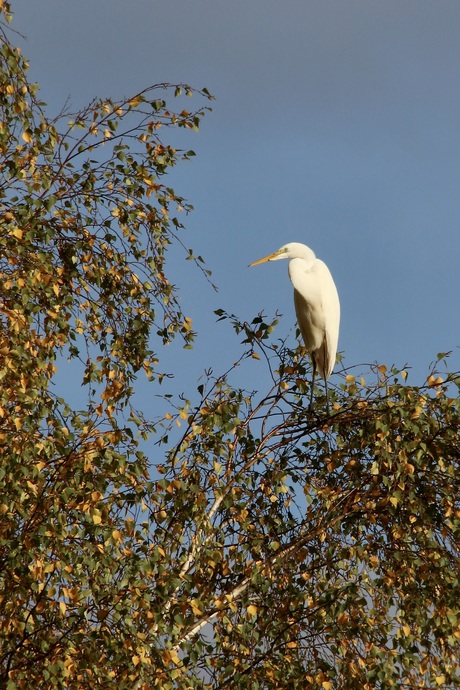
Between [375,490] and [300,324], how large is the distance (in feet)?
7.46

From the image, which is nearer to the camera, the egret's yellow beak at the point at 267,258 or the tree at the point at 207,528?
the tree at the point at 207,528

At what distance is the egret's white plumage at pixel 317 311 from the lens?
5.87 metres

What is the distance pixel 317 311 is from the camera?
5.90 metres

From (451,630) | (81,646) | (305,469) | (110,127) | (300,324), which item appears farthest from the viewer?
(300,324)

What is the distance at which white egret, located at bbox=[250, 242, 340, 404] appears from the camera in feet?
19.3

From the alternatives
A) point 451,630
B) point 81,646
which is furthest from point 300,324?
point 81,646

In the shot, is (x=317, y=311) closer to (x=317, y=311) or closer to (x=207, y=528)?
(x=317, y=311)

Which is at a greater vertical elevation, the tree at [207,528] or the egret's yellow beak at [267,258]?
the egret's yellow beak at [267,258]

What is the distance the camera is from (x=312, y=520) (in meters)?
3.96

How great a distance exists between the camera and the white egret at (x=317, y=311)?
19.3 ft

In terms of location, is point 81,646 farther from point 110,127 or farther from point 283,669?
point 110,127

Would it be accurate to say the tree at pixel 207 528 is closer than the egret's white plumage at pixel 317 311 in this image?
Yes

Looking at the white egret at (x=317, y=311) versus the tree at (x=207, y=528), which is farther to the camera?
the white egret at (x=317, y=311)

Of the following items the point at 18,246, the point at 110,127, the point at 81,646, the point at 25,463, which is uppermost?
the point at 110,127
